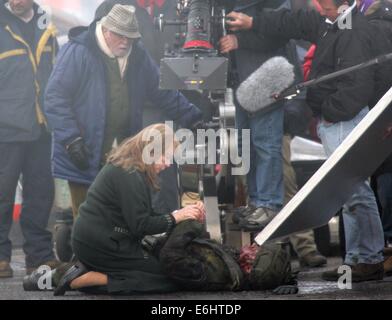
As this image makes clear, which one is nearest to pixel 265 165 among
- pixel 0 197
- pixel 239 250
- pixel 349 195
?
pixel 239 250

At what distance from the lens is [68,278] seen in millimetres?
7066

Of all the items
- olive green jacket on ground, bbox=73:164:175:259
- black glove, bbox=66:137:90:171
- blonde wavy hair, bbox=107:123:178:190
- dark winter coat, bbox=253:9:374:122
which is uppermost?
dark winter coat, bbox=253:9:374:122

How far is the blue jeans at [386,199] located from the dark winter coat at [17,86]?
223 centimetres

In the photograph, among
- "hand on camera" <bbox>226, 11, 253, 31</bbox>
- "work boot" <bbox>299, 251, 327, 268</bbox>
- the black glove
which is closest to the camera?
"hand on camera" <bbox>226, 11, 253, 31</bbox>

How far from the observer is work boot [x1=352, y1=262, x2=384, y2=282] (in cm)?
728

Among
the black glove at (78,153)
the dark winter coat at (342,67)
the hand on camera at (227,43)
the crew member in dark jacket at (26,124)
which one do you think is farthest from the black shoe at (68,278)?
the hand on camera at (227,43)

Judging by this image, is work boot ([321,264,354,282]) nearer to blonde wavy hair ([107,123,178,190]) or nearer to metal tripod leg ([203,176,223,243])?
metal tripod leg ([203,176,223,243])

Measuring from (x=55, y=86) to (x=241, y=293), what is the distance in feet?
6.79

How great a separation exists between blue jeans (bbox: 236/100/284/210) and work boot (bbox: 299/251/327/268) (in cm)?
83

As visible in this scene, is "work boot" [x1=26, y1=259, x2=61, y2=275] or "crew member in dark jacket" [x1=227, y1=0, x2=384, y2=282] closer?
"crew member in dark jacket" [x1=227, y1=0, x2=384, y2=282]

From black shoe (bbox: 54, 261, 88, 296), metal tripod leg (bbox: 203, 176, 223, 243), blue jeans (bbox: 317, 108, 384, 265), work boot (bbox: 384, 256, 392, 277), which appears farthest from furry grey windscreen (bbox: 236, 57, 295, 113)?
black shoe (bbox: 54, 261, 88, 296)

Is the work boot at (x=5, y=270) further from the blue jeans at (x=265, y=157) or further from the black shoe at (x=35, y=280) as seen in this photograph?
the blue jeans at (x=265, y=157)
